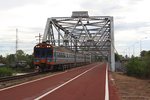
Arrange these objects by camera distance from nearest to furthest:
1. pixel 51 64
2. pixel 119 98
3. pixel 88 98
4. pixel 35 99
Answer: pixel 35 99, pixel 88 98, pixel 119 98, pixel 51 64

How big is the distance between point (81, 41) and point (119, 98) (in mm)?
96537

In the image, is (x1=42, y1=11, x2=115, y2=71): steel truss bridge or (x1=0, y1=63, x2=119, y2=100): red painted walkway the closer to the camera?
(x1=0, y1=63, x2=119, y2=100): red painted walkway

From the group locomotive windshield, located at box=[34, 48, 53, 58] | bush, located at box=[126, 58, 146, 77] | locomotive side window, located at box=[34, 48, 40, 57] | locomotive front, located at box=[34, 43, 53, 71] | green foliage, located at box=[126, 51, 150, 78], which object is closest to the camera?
locomotive front, located at box=[34, 43, 53, 71]

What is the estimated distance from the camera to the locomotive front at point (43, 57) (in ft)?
135

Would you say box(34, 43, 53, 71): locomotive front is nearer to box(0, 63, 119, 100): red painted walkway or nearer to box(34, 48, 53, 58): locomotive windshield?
box(34, 48, 53, 58): locomotive windshield

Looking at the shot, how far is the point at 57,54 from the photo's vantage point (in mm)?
44156

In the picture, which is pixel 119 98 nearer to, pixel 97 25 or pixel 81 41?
pixel 97 25

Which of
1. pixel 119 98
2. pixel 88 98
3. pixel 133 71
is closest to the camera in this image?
pixel 88 98

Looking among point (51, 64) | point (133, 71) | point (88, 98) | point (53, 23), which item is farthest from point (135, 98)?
point (53, 23)

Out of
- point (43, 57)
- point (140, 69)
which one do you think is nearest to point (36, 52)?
point (43, 57)

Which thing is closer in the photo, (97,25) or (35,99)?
(35,99)

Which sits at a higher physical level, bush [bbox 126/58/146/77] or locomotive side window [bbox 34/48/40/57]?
locomotive side window [bbox 34/48/40/57]

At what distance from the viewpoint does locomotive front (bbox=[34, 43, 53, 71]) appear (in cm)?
4128

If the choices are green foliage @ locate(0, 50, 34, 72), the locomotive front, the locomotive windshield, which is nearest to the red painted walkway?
the locomotive front
